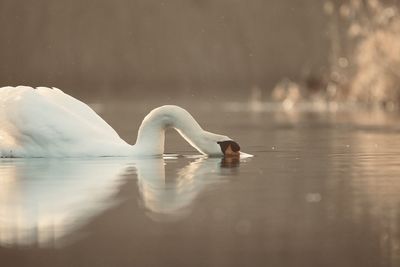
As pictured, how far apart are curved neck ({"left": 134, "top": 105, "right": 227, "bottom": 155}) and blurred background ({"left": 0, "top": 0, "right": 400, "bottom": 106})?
94.7 meters

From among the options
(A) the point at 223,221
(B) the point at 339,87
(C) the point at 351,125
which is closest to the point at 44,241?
(A) the point at 223,221

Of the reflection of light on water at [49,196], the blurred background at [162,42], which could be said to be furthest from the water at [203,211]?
the blurred background at [162,42]

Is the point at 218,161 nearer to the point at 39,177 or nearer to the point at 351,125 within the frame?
the point at 39,177

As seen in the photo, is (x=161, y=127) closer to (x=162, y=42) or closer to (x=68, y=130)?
(x=68, y=130)

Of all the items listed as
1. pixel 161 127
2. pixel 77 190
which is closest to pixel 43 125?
pixel 161 127

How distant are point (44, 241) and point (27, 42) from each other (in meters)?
134

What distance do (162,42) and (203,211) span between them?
126 m

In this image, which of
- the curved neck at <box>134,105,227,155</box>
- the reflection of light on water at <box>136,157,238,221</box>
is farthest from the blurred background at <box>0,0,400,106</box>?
the reflection of light on water at <box>136,157,238,221</box>

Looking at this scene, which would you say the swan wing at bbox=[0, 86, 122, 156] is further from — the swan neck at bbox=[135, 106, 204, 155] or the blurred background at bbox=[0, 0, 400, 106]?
the blurred background at bbox=[0, 0, 400, 106]

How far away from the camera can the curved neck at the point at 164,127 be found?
14805 mm

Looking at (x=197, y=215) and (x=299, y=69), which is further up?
(x=299, y=69)

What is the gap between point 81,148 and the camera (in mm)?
14430

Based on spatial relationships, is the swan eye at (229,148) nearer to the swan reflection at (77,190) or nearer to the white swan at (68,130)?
the white swan at (68,130)

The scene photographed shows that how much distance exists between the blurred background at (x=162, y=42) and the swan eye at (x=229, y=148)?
311 feet
